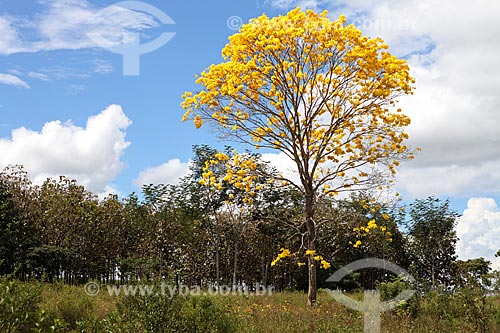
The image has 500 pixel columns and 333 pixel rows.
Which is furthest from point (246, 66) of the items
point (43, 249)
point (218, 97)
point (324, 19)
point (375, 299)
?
point (43, 249)

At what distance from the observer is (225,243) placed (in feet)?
80.5

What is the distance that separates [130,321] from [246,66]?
8.27 metres

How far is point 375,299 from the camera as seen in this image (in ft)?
40.2

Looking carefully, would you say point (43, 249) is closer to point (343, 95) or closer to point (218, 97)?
point (218, 97)

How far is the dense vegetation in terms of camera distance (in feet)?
41.1

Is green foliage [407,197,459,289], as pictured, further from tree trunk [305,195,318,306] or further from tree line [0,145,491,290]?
tree trunk [305,195,318,306]

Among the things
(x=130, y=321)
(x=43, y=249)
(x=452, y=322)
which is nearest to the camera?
(x=130, y=321)

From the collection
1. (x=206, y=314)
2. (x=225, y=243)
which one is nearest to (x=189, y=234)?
(x=225, y=243)

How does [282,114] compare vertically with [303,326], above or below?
above

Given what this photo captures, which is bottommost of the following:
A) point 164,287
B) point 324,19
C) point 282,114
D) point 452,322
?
point 452,322

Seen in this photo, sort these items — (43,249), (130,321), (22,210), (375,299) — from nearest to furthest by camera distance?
(130,321) < (375,299) < (43,249) < (22,210)

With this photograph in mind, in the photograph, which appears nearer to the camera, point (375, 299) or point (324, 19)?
point (375, 299)

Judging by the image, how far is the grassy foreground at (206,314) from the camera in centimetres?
742

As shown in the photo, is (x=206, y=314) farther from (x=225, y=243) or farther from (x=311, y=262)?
(x=225, y=243)
